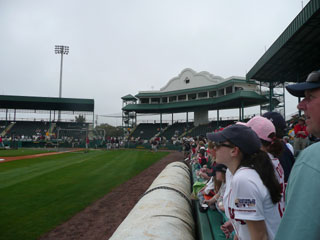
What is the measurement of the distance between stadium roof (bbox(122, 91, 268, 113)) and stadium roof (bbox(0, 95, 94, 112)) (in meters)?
8.41

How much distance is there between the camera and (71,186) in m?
8.41

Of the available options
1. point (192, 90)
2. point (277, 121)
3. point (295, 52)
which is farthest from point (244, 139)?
point (192, 90)

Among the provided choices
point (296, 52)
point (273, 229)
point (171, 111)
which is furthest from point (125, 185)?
point (171, 111)

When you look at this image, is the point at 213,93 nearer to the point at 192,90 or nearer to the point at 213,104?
the point at 192,90

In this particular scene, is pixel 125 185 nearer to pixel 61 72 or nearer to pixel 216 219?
pixel 216 219

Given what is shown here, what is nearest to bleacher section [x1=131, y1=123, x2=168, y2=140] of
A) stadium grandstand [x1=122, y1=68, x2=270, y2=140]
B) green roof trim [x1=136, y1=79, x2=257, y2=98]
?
stadium grandstand [x1=122, y1=68, x2=270, y2=140]

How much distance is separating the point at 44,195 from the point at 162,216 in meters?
5.66

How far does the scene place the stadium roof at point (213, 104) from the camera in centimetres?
2850

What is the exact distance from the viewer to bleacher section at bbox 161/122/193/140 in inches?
1551

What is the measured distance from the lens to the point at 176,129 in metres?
41.6

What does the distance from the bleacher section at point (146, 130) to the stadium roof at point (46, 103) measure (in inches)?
415

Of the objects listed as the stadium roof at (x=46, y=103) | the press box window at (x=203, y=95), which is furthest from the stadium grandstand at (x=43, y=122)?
the press box window at (x=203, y=95)

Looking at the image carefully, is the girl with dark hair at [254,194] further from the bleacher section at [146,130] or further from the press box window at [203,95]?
the bleacher section at [146,130]

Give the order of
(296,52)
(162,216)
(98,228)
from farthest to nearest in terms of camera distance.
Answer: (296,52) < (98,228) < (162,216)
